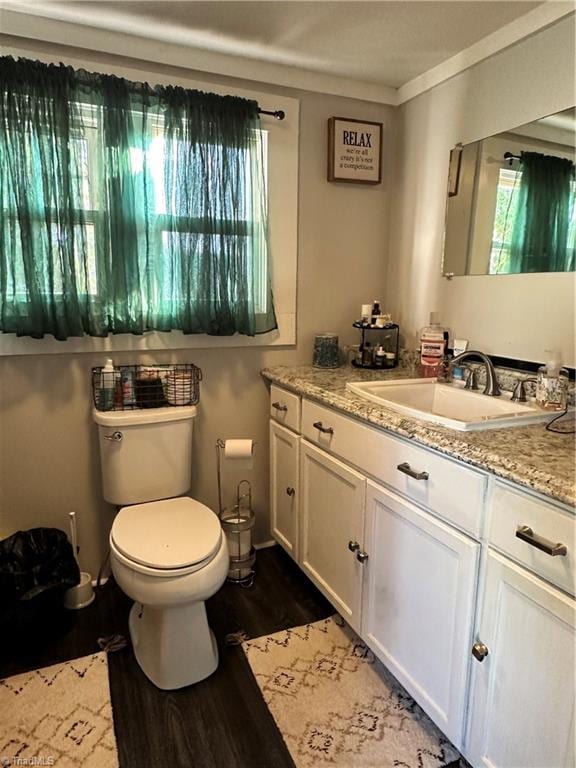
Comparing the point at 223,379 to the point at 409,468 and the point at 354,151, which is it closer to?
the point at 409,468

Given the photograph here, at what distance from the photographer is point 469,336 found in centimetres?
196

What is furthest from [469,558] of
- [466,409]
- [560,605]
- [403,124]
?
[403,124]

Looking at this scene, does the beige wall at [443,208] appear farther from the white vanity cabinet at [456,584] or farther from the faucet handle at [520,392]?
the white vanity cabinet at [456,584]

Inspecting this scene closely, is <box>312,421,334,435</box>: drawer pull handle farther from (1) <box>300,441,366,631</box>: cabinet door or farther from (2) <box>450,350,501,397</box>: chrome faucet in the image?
(2) <box>450,350,501,397</box>: chrome faucet

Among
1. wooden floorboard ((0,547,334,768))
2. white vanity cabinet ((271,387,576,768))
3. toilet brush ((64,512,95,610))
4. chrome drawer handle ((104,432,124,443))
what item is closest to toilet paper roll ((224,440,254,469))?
white vanity cabinet ((271,387,576,768))

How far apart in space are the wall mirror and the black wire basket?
1.16 metres

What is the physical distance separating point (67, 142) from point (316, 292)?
1143 millimetres

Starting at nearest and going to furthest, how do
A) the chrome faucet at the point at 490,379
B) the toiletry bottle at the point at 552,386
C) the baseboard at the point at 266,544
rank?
the toiletry bottle at the point at 552,386 → the chrome faucet at the point at 490,379 → the baseboard at the point at 266,544

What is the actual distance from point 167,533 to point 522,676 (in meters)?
1.08

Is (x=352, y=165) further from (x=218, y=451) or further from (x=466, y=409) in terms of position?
(x=218, y=451)

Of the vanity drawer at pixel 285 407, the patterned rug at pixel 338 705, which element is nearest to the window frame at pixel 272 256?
the vanity drawer at pixel 285 407

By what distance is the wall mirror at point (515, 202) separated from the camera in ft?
5.13

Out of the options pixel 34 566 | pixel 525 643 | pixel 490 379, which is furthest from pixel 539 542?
pixel 34 566

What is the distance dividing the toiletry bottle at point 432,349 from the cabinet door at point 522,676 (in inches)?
39.9
